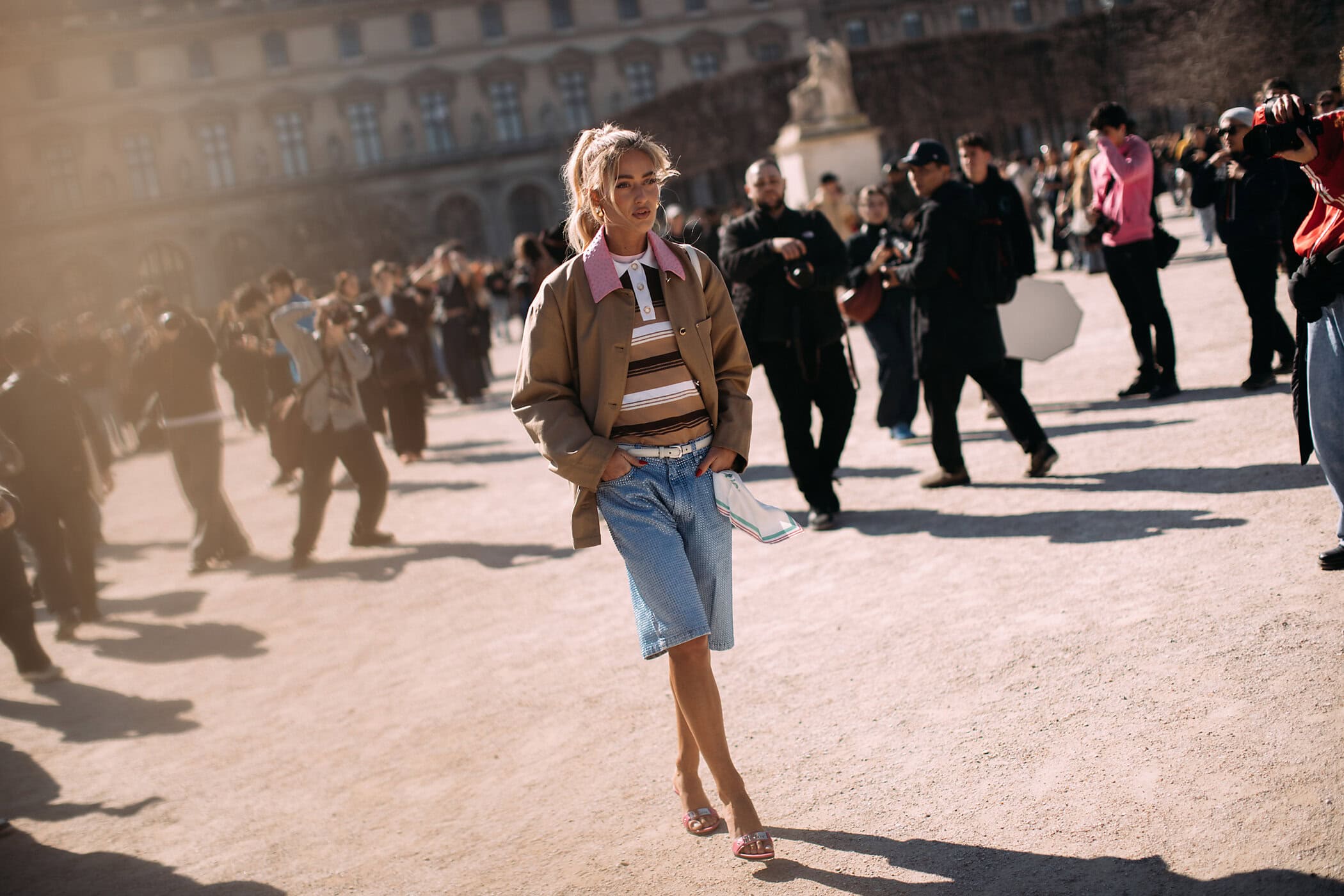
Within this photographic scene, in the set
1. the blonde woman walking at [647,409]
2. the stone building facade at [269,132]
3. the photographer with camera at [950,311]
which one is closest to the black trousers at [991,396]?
the photographer with camera at [950,311]

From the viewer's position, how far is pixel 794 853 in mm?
3717

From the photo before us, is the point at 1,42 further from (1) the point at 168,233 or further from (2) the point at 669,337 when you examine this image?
(2) the point at 669,337

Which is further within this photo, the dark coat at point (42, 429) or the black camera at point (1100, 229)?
the black camera at point (1100, 229)

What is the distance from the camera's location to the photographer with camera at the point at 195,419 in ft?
32.7

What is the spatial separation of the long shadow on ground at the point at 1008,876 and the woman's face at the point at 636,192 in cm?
187

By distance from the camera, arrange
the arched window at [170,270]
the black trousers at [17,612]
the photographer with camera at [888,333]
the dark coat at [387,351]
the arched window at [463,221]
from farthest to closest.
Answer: the arched window at [463,221] → the arched window at [170,270] → the dark coat at [387,351] → the photographer with camera at [888,333] → the black trousers at [17,612]

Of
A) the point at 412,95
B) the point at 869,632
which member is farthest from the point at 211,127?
the point at 869,632

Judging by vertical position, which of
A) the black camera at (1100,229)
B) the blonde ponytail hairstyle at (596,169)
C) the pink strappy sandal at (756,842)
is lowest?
the pink strappy sandal at (756,842)

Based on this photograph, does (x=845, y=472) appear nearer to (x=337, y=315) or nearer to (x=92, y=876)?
(x=337, y=315)

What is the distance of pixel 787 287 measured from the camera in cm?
725

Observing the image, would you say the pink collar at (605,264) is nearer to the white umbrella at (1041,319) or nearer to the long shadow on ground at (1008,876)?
the long shadow on ground at (1008,876)

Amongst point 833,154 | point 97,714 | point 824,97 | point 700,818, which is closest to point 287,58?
point 824,97

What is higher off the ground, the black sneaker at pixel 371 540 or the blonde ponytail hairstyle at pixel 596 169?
the blonde ponytail hairstyle at pixel 596 169

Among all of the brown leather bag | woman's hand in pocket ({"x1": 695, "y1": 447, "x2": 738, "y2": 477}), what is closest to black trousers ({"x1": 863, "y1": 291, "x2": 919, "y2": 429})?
the brown leather bag
